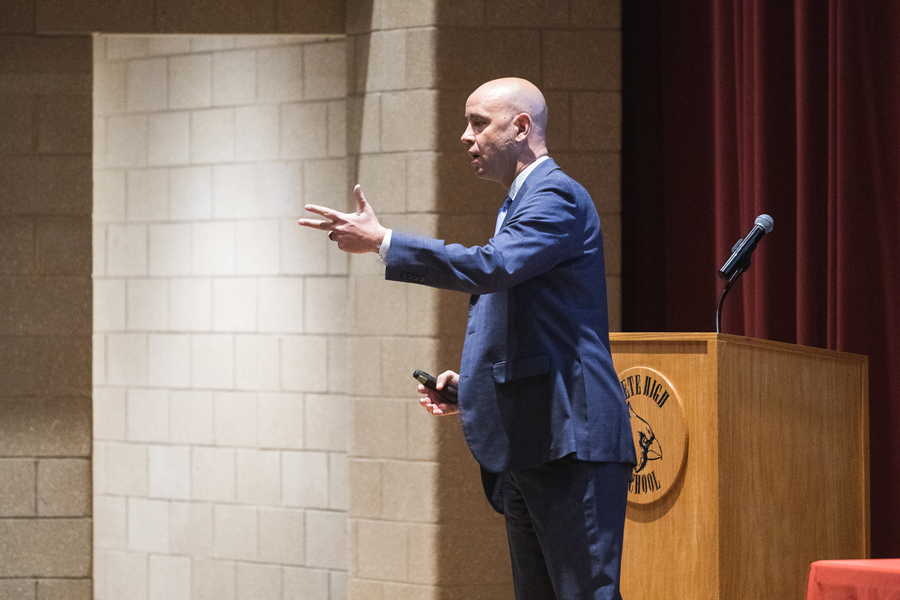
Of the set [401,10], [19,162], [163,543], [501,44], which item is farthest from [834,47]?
[163,543]

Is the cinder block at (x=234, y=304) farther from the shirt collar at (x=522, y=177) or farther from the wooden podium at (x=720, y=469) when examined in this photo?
the shirt collar at (x=522, y=177)

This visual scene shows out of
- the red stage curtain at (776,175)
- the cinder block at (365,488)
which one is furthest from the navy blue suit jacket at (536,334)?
the cinder block at (365,488)

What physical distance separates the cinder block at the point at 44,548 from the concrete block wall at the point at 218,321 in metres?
0.57

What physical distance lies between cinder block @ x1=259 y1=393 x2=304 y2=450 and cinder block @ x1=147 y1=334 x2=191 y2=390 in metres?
0.38

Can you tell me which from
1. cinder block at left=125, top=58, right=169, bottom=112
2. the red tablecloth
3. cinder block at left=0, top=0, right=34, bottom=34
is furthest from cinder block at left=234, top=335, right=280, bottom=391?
the red tablecloth

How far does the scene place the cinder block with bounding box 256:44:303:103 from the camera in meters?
3.71

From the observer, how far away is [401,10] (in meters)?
3.18

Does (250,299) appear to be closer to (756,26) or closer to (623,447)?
(756,26)

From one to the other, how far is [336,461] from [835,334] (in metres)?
1.92

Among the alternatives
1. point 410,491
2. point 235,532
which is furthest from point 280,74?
point 235,532

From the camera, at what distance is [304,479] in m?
3.66

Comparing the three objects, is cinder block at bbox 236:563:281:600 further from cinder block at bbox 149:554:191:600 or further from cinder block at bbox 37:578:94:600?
cinder block at bbox 37:578:94:600

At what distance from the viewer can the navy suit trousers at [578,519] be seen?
1.52 m

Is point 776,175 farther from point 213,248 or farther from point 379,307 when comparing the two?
point 213,248
